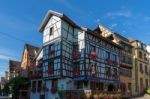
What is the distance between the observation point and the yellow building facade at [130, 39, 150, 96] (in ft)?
134

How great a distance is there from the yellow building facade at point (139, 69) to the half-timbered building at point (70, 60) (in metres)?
8.87

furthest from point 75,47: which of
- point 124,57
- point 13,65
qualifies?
point 13,65

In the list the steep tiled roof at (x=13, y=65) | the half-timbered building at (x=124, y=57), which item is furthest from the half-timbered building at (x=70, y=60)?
the steep tiled roof at (x=13, y=65)

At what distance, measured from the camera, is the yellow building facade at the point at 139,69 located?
4076 cm

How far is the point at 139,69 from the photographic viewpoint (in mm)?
42438

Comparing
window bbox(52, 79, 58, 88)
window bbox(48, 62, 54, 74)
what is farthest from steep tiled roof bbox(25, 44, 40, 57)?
window bbox(52, 79, 58, 88)

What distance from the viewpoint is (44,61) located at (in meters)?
32.3

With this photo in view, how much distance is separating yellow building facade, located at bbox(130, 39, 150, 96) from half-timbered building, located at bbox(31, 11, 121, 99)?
349 inches

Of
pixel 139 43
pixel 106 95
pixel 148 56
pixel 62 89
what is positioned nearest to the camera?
pixel 106 95

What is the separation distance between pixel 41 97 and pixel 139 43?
22.8 meters

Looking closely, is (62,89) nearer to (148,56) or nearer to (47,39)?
(47,39)

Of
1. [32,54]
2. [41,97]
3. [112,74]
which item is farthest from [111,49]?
[32,54]

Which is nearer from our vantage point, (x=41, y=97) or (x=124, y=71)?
(x=41, y=97)

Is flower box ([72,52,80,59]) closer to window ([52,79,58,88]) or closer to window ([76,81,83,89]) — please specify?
window ([76,81,83,89])
